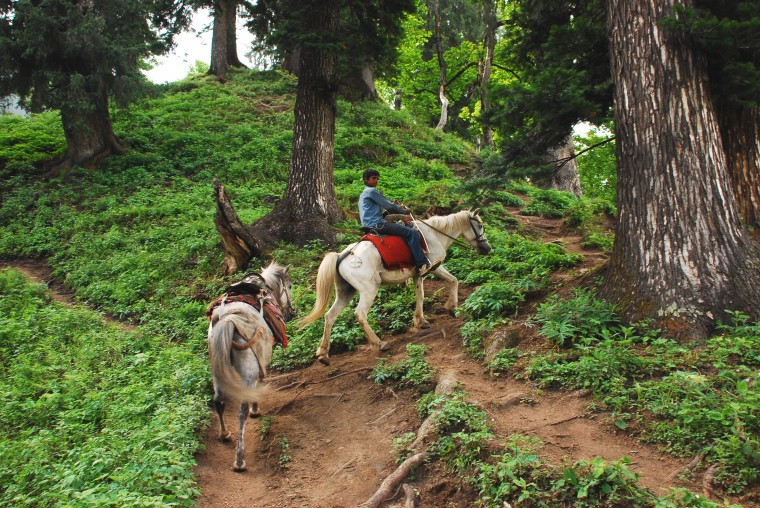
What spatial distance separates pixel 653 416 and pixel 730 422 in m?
0.66

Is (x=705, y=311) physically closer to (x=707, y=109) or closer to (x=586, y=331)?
(x=586, y=331)

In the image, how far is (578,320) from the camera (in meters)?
6.24

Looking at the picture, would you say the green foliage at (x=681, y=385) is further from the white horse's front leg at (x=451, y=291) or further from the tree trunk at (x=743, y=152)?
A: the white horse's front leg at (x=451, y=291)

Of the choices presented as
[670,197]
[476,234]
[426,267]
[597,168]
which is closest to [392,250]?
[426,267]

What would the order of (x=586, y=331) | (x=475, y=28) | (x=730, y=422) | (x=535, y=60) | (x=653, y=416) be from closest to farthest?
(x=730, y=422)
(x=653, y=416)
(x=586, y=331)
(x=535, y=60)
(x=475, y=28)

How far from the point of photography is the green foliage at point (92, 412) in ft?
15.2

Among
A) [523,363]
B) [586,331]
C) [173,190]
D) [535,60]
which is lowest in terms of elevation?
[523,363]

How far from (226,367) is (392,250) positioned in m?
3.61

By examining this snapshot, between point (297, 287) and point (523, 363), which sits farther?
point (297, 287)

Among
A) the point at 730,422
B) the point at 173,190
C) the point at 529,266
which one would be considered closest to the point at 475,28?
the point at 173,190

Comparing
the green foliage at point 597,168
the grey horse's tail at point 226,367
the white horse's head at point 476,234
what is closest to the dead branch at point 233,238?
the white horse's head at point 476,234

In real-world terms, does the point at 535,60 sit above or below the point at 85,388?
above

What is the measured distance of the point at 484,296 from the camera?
26.3ft

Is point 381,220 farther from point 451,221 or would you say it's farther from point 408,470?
point 408,470
